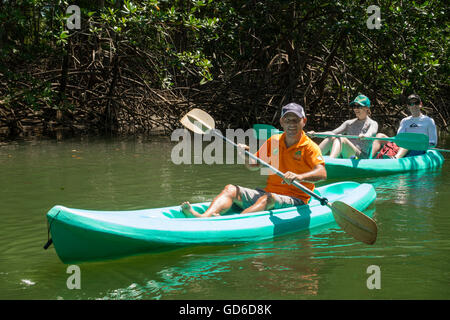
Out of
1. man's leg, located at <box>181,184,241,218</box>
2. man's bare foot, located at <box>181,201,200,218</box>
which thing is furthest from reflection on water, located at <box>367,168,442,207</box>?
man's bare foot, located at <box>181,201,200,218</box>

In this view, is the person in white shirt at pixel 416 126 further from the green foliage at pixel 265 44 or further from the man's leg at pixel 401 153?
the green foliage at pixel 265 44

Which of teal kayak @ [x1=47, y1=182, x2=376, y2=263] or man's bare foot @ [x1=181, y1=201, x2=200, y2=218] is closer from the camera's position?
teal kayak @ [x1=47, y1=182, x2=376, y2=263]

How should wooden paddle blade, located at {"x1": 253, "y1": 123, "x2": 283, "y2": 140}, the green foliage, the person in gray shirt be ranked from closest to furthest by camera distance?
wooden paddle blade, located at {"x1": 253, "y1": 123, "x2": 283, "y2": 140}, the person in gray shirt, the green foliage

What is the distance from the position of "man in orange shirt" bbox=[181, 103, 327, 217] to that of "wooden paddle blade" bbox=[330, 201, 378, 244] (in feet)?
0.94

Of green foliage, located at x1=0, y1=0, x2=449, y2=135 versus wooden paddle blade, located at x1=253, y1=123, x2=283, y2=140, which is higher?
green foliage, located at x1=0, y1=0, x2=449, y2=135

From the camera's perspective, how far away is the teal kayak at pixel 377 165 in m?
6.67

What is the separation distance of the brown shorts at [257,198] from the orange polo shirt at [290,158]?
0.22ft

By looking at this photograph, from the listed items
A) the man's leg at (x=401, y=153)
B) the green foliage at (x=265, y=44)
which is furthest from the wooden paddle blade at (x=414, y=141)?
the green foliage at (x=265, y=44)

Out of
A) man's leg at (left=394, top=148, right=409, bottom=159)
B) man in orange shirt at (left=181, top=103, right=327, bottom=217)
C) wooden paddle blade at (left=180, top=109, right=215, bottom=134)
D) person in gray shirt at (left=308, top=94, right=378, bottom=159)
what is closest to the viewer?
man in orange shirt at (left=181, top=103, right=327, bottom=217)

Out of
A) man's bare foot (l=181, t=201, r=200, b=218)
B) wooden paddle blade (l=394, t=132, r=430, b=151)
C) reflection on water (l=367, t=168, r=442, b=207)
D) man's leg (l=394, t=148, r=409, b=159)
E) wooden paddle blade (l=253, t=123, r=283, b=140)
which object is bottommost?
reflection on water (l=367, t=168, r=442, b=207)

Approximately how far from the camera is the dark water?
3.07m

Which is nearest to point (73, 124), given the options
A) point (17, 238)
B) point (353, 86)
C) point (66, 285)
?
point (353, 86)

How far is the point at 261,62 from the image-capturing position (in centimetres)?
1226

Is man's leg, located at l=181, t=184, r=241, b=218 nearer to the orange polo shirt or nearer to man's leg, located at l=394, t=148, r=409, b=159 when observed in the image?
the orange polo shirt
